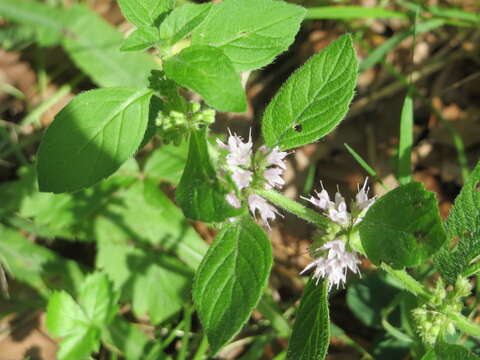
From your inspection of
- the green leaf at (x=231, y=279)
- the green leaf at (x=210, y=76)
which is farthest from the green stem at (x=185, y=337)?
the green leaf at (x=210, y=76)

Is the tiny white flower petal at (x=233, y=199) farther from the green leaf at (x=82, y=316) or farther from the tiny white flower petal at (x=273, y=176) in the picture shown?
the green leaf at (x=82, y=316)

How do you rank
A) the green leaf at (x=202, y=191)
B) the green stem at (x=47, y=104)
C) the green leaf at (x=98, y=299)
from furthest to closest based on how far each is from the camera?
the green stem at (x=47, y=104) < the green leaf at (x=98, y=299) < the green leaf at (x=202, y=191)

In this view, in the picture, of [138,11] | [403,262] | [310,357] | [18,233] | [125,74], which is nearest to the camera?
[403,262]

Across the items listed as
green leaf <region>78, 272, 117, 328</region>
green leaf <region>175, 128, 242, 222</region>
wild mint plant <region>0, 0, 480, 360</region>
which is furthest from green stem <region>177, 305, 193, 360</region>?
green leaf <region>175, 128, 242, 222</region>

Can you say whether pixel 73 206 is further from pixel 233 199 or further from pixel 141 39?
pixel 233 199

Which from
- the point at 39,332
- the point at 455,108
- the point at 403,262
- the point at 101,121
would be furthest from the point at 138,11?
the point at 455,108

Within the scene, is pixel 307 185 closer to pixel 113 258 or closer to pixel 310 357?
pixel 113 258
